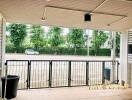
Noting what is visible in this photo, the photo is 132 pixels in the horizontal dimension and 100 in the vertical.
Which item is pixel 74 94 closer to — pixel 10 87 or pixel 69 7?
pixel 10 87

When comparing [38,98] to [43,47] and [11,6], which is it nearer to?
[11,6]

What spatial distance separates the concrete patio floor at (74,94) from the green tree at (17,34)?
16057 mm

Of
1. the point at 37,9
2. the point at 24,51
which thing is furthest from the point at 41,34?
the point at 37,9

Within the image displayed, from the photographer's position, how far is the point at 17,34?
20703mm

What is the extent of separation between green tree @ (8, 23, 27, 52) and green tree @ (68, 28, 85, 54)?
225 inches

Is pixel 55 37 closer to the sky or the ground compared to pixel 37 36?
closer to the ground

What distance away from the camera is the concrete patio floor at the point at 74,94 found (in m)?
4.80

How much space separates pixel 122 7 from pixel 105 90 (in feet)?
10.0

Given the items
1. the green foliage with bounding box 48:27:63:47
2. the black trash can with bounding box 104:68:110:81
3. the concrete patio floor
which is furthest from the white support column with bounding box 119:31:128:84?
the green foliage with bounding box 48:27:63:47

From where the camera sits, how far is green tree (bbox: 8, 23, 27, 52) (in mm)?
20562

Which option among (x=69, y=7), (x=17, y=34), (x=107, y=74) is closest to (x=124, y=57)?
(x=107, y=74)

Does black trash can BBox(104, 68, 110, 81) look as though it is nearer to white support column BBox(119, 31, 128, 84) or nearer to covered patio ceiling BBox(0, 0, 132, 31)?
white support column BBox(119, 31, 128, 84)

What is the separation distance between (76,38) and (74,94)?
1776 centimetres

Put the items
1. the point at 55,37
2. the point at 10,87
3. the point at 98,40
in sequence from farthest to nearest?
1. the point at 98,40
2. the point at 55,37
3. the point at 10,87
